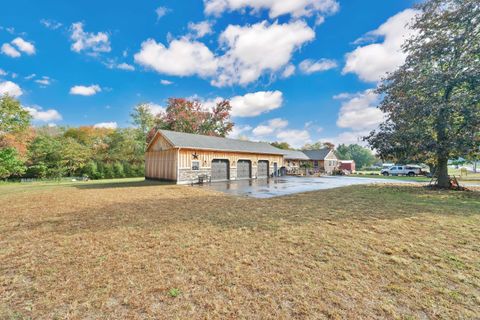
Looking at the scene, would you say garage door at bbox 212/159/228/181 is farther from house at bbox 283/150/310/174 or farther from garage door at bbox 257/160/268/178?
house at bbox 283/150/310/174

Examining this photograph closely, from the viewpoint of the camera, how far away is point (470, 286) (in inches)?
103

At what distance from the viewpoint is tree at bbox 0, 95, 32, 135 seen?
16.4 meters

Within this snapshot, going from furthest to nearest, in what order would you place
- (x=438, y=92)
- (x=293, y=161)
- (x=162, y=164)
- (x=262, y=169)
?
1. (x=293, y=161)
2. (x=262, y=169)
3. (x=162, y=164)
4. (x=438, y=92)

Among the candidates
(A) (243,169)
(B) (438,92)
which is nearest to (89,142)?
(A) (243,169)

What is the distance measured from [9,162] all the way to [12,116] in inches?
159

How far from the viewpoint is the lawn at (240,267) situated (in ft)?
7.34

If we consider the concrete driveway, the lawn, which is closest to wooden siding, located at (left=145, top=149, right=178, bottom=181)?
the concrete driveway

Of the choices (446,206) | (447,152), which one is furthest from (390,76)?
(446,206)

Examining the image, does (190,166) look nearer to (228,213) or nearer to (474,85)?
(228,213)

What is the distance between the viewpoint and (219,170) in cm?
1830

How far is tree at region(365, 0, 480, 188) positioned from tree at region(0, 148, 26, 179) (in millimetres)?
29775

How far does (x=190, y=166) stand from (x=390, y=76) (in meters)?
15.6

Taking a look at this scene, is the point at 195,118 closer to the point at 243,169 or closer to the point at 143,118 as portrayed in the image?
the point at 143,118

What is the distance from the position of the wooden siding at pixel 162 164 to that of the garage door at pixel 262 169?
30.6ft
